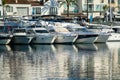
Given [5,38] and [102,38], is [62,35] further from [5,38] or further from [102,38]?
[5,38]

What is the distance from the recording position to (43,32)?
74188 mm

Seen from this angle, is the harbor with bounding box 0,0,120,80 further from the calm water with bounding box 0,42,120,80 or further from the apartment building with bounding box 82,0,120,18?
the apartment building with bounding box 82,0,120,18

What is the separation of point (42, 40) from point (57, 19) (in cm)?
2043

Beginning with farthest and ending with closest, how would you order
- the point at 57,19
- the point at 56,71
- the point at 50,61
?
the point at 57,19
the point at 50,61
the point at 56,71

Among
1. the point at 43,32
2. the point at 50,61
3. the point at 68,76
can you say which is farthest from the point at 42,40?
the point at 68,76

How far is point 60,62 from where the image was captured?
174 ft

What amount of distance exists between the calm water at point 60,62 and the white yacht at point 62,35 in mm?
1346

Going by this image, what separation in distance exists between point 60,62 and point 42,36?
20.9 metres

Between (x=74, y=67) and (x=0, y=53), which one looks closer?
(x=74, y=67)

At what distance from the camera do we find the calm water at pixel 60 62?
142ft

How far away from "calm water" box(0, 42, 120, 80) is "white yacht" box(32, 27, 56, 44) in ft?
4.89

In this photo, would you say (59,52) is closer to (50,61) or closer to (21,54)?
(21,54)

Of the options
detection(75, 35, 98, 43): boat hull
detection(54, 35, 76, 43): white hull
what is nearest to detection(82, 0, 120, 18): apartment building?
detection(75, 35, 98, 43): boat hull

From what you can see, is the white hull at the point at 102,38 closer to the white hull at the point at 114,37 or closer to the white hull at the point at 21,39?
the white hull at the point at 114,37
